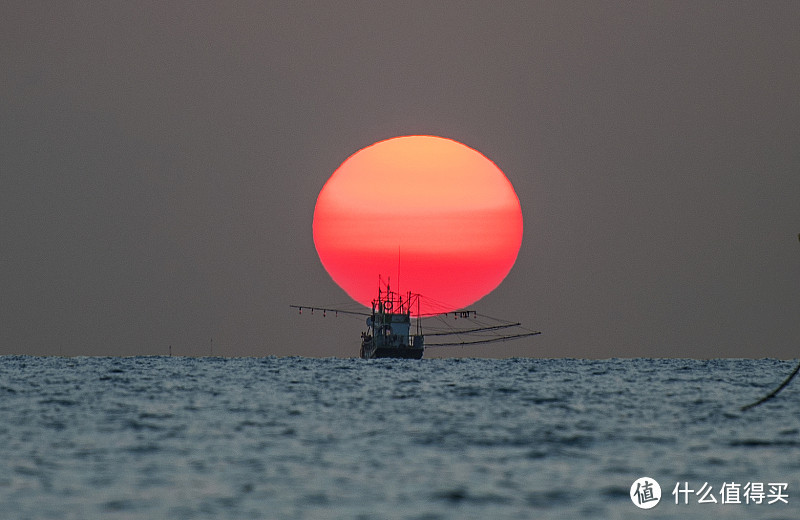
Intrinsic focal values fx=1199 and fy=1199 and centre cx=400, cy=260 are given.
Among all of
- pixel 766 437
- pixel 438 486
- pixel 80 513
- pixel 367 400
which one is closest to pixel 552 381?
pixel 367 400

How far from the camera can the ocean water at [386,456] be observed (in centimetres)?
3094

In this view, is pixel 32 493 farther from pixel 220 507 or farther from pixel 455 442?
pixel 455 442

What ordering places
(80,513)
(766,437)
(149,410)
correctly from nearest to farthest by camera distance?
(80,513) → (766,437) → (149,410)

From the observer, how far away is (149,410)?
195 ft

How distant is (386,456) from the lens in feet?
132

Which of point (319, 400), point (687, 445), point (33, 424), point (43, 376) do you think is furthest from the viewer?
point (43, 376)

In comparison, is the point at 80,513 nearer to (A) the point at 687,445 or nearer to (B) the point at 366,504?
(B) the point at 366,504

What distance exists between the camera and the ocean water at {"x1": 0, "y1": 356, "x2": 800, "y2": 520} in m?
30.9

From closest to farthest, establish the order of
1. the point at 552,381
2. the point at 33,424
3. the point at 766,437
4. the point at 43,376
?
the point at 766,437 → the point at 33,424 → the point at 552,381 → the point at 43,376

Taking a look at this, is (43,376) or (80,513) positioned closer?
(80,513)

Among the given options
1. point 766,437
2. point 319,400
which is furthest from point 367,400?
point 766,437

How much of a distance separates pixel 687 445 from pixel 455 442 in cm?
849

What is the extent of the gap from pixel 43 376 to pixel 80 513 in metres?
79.8

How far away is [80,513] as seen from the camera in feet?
96.8
